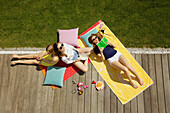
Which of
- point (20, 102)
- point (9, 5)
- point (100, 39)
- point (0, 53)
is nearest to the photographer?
point (100, 39)

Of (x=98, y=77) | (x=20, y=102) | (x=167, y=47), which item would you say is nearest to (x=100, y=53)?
(x=98, y=77)

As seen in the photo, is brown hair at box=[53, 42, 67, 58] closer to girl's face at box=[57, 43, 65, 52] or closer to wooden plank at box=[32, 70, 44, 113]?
girl's face at box=[57, 43, 65, 52]

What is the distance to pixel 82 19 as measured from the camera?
5.10m

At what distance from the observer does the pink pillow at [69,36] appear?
467cm

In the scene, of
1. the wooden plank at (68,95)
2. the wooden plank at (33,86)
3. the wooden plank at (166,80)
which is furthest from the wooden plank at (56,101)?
the wooden plank at (166,80)

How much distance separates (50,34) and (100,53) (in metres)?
1.97

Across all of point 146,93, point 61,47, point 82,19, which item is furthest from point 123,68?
point 82,19

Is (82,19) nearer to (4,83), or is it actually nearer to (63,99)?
(63,99)

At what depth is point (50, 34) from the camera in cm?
507

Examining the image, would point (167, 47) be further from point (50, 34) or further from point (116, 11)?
point (50, 34)

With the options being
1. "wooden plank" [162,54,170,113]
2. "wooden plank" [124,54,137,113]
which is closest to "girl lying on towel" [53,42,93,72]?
"wooden plank" [124,54,137,113]

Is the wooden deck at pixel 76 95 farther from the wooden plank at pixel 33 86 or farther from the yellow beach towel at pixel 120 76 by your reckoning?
the yellow beach towel at pixel 120 76

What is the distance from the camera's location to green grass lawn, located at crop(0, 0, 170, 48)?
477cm

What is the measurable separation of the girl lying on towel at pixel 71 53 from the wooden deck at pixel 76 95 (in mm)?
359
